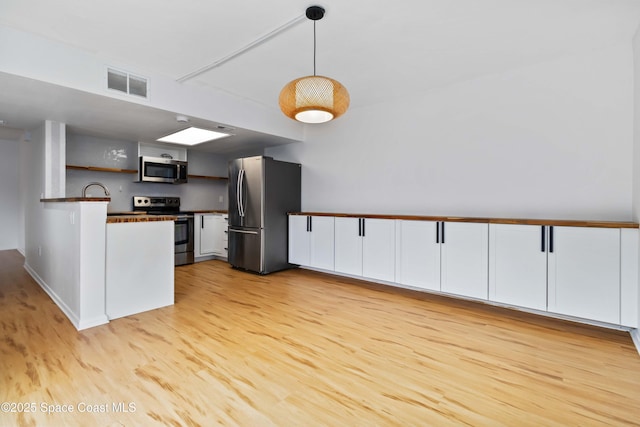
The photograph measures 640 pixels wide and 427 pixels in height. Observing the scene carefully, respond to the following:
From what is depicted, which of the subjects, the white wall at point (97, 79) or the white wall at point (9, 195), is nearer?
the white wall at point (97, 79)

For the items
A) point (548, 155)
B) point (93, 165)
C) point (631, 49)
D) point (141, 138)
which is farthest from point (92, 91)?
point (631, 49)

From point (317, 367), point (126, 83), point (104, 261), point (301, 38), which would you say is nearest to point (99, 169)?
point (126, 83)

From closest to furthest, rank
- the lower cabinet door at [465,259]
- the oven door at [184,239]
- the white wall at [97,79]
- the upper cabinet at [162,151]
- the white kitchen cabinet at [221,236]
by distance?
the white wall at [97,79], the lower cabinet door at [465,259], the oven door at [184,239], the upper cabinet at [162,151], the white kitchen cabinet at [221,236]

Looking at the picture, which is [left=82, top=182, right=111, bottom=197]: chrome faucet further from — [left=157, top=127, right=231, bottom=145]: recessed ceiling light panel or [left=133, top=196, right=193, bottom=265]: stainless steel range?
[left=157, top=127, right=231, bottom=145]: recessed ceiling light panel

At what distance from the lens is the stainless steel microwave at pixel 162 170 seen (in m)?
5.29

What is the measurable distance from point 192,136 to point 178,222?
152 centimetres

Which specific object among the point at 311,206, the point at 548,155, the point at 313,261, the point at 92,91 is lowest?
the point at 313,261

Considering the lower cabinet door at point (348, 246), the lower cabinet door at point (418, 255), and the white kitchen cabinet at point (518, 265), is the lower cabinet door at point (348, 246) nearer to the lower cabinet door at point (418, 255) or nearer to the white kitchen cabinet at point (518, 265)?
the lower cabinet door at point (418, 255)

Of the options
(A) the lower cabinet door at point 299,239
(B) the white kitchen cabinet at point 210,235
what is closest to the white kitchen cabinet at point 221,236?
(B) the white kitchen cabinet at point 210,235

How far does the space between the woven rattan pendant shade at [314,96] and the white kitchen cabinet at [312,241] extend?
2.19 meters

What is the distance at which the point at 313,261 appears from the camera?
15.0 ft

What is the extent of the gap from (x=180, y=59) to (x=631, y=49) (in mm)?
4150

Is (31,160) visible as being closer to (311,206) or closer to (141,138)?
(141,138)

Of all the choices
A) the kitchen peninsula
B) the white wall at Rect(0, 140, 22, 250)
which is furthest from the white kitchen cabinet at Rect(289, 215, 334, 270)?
the white wall at Rect(0, 140, 22, 250)
